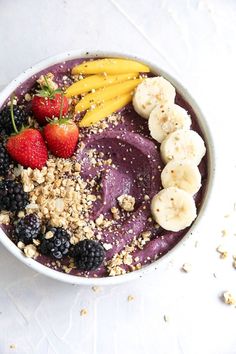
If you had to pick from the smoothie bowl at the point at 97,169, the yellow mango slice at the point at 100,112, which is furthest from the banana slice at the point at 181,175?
the yellow mango slice at the point at 100,112

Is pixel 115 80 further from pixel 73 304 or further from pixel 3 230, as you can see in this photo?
pixel 73 304

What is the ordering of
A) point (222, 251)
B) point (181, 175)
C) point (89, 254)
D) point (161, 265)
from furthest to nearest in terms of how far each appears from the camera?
point (222, 251), point (161, 265), point (181, 175), point (89, 254)

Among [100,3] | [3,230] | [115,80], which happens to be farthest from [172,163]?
[100,3]

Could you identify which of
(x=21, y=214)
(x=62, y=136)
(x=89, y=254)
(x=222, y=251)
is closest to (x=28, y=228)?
(x=21, y=214)

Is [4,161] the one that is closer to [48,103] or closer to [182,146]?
[48,103]

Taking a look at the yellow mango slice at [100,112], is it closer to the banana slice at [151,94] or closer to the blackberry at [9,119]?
the banana slice at [151,94]
